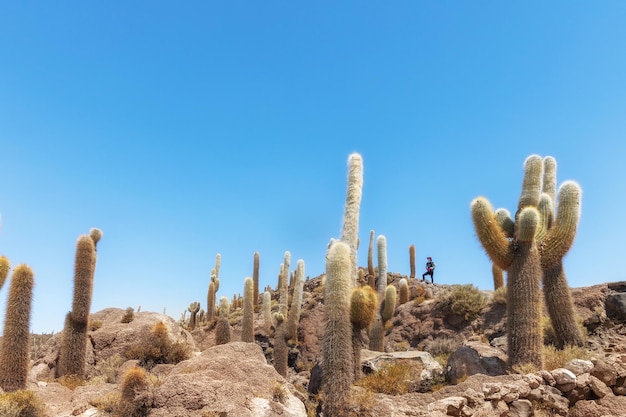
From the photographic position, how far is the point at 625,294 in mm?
15203

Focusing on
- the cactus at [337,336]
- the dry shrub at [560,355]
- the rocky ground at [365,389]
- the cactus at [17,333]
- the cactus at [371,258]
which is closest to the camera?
the rocky ground at [365,389]

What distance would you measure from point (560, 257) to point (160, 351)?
34.4 ft

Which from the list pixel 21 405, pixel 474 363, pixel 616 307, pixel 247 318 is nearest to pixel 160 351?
pixel 21 405

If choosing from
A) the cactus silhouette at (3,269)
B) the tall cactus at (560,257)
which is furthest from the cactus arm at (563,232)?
the cactus silhouette at (3,269)

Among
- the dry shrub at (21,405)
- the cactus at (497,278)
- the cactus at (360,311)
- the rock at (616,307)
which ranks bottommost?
the dry shrub at (21,405)

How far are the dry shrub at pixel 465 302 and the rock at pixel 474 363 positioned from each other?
9782mm

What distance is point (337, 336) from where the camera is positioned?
10.1m

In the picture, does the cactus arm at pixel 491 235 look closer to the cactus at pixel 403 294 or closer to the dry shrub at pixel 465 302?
the dry shrub at pixel 465 302

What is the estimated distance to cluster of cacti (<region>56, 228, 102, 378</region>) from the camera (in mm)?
13016

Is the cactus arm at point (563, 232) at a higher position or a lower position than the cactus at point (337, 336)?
higher

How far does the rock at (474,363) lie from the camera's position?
1191 cm

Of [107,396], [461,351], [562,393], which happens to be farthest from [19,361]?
[562,393]

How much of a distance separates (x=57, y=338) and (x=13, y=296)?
5.39 m

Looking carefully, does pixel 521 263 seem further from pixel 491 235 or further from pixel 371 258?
pixel 371 258
